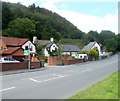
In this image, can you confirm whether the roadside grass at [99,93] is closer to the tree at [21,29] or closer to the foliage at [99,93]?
the foliage at [99,93]

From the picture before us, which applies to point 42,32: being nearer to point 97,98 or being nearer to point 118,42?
point 118,42

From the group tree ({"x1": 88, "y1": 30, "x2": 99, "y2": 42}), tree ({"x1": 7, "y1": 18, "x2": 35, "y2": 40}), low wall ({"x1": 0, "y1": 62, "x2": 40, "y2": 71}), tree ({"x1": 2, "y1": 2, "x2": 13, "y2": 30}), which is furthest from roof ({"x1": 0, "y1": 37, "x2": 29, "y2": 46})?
tree ({"x1": 88, "y1": 30, "x2": 99, "y2": 42})

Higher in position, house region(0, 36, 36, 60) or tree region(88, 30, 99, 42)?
tree region(88, 30, 99, 42)

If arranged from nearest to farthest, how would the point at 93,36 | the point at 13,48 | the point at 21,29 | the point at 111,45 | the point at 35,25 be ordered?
1. the point at 13,48
2. the point at 21,29
3. the point at 35,25
4. the point at 111,45
5. the point at 93,36

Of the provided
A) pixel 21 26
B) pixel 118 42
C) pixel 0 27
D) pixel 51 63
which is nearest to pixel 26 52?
pixel 51 63

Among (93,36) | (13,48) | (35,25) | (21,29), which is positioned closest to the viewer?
(13,48)

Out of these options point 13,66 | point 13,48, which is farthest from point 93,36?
point 13,66

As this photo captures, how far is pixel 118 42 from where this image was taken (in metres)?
119

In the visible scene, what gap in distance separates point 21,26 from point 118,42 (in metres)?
79.0

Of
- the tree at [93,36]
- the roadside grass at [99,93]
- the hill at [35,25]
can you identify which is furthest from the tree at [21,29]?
the tree at [93,36]

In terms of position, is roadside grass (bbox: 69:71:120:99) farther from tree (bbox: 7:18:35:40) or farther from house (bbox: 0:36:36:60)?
tree (bbox: 7:18:35:40)

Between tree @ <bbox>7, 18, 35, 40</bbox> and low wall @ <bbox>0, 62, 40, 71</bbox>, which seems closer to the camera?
low wall @ <bbox>0, 62, 40, 71</bbox>

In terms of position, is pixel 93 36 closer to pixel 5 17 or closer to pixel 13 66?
pixel 5 17

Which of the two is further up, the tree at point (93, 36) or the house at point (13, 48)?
the tree at point (93, 36)
